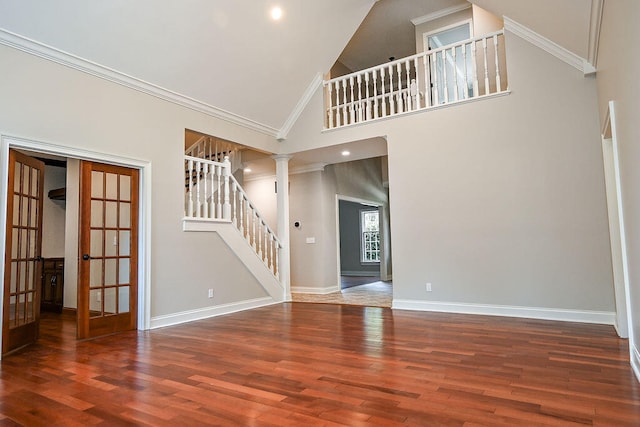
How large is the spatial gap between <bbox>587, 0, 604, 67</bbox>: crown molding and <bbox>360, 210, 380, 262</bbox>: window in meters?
8.54

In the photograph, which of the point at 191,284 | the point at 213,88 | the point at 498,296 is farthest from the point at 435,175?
the point at 191,284

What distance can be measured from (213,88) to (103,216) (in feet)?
7.49

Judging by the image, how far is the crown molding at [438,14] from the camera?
6.62 metres

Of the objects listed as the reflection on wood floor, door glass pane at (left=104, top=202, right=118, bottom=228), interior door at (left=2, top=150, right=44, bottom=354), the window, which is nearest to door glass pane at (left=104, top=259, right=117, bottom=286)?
door glass pane at (left=104, top=202, right=118, bottom=228)

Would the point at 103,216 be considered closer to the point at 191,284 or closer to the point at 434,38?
the point at 191,284

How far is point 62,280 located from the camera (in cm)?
621

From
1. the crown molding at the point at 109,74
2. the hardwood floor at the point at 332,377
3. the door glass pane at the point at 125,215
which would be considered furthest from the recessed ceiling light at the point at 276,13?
the hardwood floor at the point at 332,377

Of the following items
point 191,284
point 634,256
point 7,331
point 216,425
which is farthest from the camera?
point 191,284

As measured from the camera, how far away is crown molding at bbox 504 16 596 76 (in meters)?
4.52

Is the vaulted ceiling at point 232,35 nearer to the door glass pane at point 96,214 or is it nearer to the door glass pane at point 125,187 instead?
the door glass pane at point 125,187

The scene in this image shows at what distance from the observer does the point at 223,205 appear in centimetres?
596

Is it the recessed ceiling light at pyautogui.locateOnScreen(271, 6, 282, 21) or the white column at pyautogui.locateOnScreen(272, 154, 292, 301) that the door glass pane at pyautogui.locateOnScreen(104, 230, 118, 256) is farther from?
the recessed ceiling light at pyautogui.locateOnScreen(271, 6, 282, 21)

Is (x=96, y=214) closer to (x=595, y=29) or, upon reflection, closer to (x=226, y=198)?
(x=226, y=198)

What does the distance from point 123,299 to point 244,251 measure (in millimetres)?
1927
